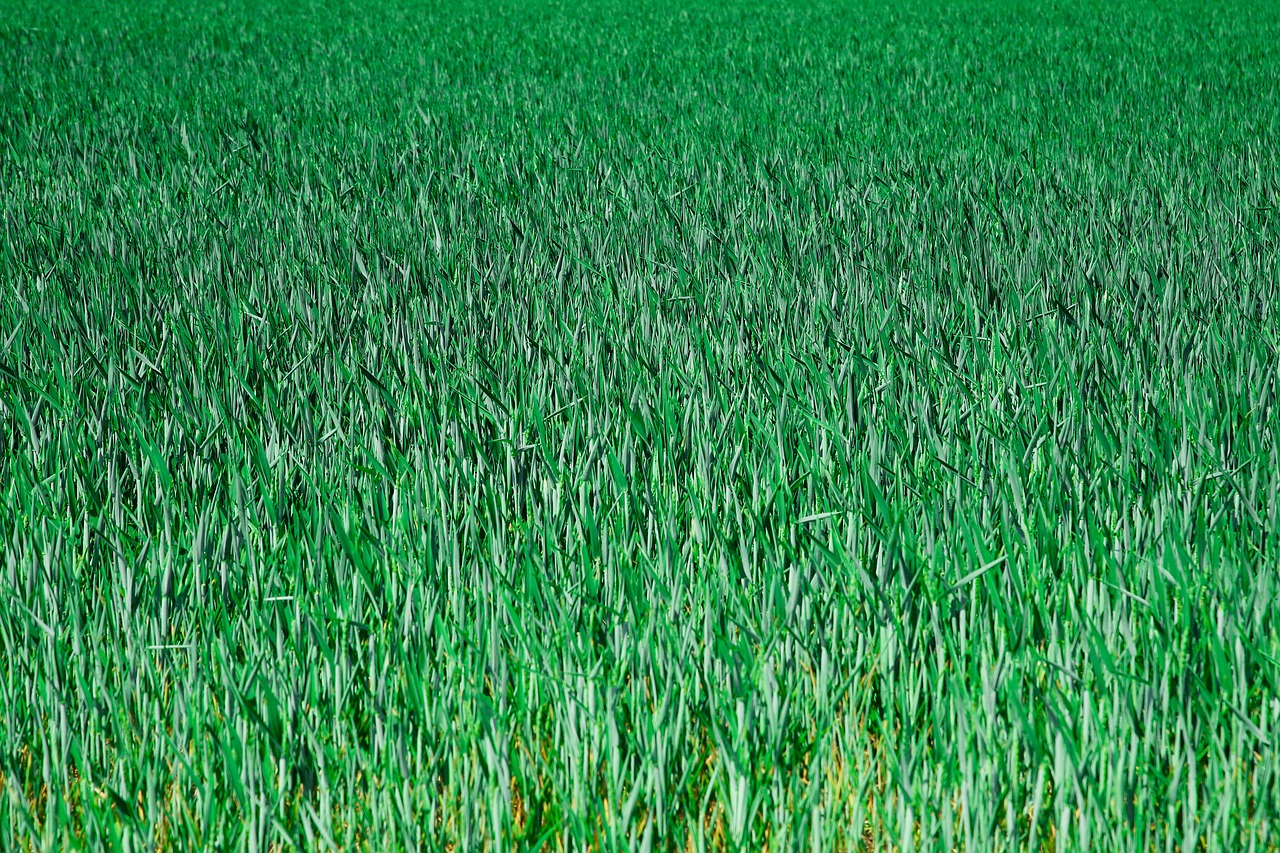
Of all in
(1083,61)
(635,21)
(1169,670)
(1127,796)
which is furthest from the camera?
(635,21)

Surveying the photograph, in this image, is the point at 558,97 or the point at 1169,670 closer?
the point at 1169,670

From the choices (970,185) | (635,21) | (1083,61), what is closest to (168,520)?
(970,185)

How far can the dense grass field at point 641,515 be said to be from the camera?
40.7 inches

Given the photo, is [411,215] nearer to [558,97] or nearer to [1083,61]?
[558,97]

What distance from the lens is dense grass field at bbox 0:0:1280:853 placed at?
103 centimetres

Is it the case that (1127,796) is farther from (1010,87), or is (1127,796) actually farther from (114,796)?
(1010,87)

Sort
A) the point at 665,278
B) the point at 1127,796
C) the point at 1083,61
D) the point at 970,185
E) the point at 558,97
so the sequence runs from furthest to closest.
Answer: the point at 1083,61 → the point at 558,97 → the point at 970,185 → the point at 665,278 → the point at 1127,796

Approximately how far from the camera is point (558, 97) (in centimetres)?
600

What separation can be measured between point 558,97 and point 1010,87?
2716 millimetres

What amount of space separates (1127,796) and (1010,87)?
6188mm

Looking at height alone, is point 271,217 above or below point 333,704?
above

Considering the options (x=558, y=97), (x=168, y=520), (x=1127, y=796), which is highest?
(x=558, y=97)

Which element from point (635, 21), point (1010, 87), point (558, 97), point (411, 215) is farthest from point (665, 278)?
point (635, 21)

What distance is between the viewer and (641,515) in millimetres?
1504
